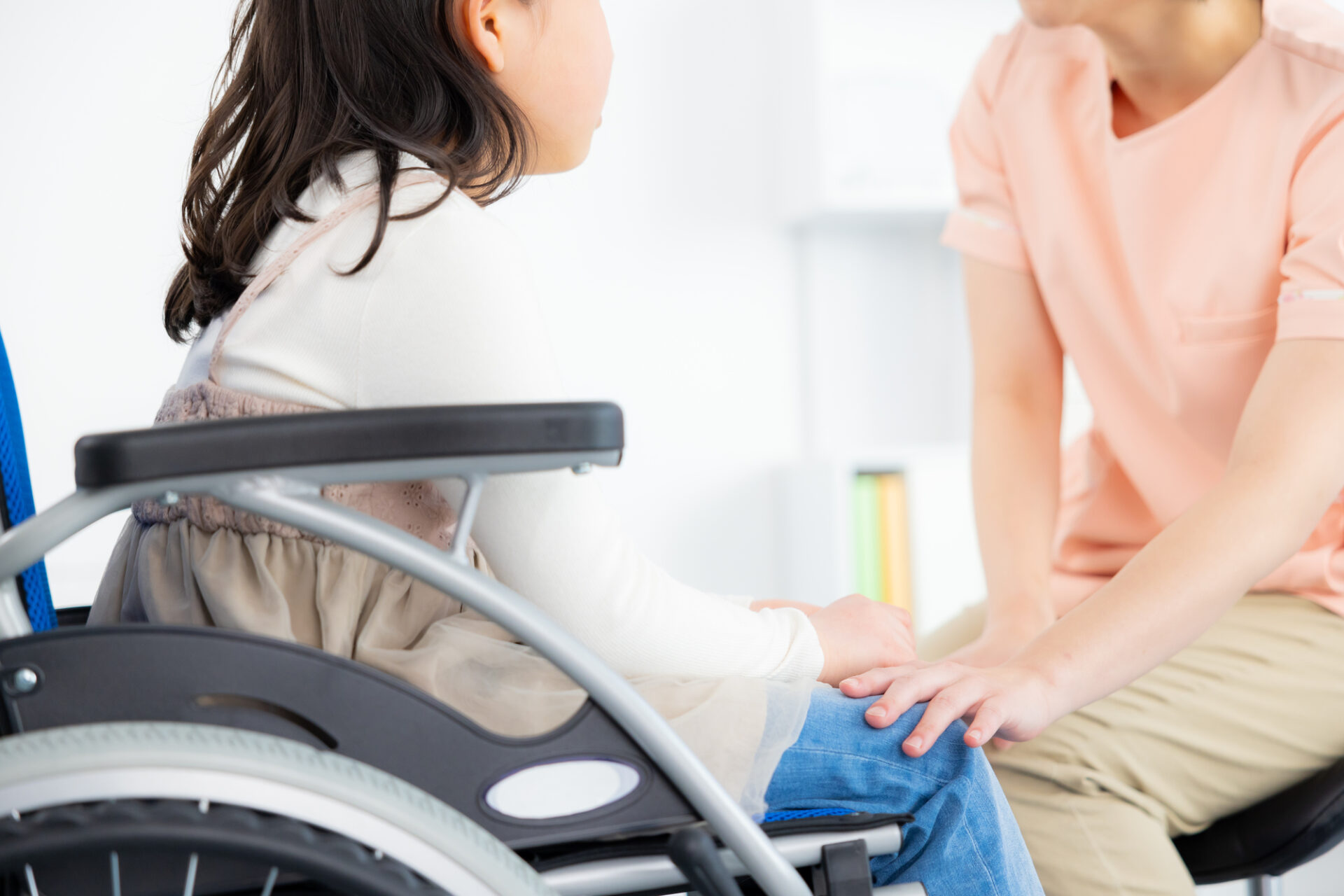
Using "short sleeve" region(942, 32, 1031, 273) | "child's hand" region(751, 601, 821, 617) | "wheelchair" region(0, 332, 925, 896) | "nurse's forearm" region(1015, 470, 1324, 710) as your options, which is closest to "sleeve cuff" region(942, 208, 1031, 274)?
"short sleeve" region(942, 32, 1031, 273)

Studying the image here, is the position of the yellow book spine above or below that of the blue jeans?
below

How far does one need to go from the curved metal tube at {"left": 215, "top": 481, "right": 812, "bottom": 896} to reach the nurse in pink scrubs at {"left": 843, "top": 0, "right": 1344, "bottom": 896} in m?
0.14

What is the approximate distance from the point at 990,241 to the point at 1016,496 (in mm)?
305

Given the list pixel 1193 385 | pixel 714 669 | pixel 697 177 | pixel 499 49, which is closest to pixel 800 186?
pixel 697 177

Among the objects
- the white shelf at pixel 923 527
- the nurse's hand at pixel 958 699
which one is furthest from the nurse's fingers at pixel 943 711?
the white shelf at pixel 923 527

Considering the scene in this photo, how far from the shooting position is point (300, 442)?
500 mm

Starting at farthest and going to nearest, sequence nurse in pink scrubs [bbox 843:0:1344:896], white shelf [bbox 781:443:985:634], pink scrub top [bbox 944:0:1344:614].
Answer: white shelf [bbox 781:443:985:634] < pink scrub top [bbox 944:0:1344:614] < nurse in pink scrubs [bbox 843:0:1344:896]

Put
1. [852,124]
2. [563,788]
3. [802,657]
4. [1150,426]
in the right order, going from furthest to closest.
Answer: [852,124]
[1150,426]
[802,657]
[563,788]

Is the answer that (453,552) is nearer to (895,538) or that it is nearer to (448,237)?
(448,237)

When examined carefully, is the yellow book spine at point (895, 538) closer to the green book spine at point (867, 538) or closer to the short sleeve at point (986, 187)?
the green book spine at point (867, 538)

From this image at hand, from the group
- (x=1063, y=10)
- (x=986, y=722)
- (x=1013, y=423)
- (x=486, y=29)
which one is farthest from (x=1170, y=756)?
(x=486, y=29)

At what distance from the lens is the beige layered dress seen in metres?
0.63

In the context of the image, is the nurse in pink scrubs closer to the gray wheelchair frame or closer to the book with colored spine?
the gray wheelchair frame

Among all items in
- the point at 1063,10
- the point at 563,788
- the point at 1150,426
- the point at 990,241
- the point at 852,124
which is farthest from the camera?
the point at 852,124
